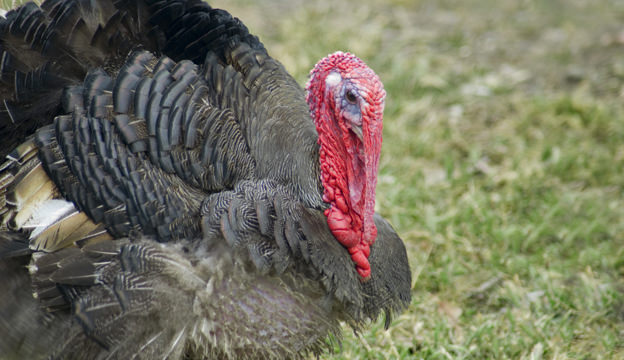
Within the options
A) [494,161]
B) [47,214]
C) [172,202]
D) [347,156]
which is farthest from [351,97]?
[494,161]

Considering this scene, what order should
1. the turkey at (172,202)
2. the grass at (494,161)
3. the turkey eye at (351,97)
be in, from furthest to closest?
the grass at (494,161) < the turkey eye at (351,97) < the turkey at (172,202)

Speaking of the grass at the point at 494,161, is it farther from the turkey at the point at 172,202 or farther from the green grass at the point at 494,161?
the turkey at the point at 172,202

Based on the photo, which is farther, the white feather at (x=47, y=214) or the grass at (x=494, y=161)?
the grass at (x=494, y=161)

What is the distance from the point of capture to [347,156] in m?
2.70

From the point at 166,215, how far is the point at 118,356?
0.50m

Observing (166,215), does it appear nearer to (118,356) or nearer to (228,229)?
(228,229)

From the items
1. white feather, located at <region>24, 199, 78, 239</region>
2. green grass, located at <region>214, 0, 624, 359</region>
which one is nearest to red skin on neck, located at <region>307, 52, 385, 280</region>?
green grass, located at <region>214, 0, 624, 359</region>

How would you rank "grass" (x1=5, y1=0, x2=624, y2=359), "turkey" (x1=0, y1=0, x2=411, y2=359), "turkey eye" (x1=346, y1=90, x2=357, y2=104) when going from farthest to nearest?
"grass" (x1=5, y1=0, x2=624, y2=359), "turkey eye" (x1=346, y1=90, x2=357, y2=104), "turkey" (x1=0, y1=0, x2=411, y2=359)

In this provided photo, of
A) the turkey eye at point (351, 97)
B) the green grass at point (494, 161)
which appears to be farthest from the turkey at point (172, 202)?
the green grass at point (494, 161)

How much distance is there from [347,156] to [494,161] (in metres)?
2.49

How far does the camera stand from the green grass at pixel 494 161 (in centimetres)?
349

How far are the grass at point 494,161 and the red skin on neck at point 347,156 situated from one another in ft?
2.57

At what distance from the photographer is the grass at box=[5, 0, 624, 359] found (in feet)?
11.5

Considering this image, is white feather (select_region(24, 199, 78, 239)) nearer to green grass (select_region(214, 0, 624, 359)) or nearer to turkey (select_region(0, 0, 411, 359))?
turkey (select_region(0, 0, 411, 359))
